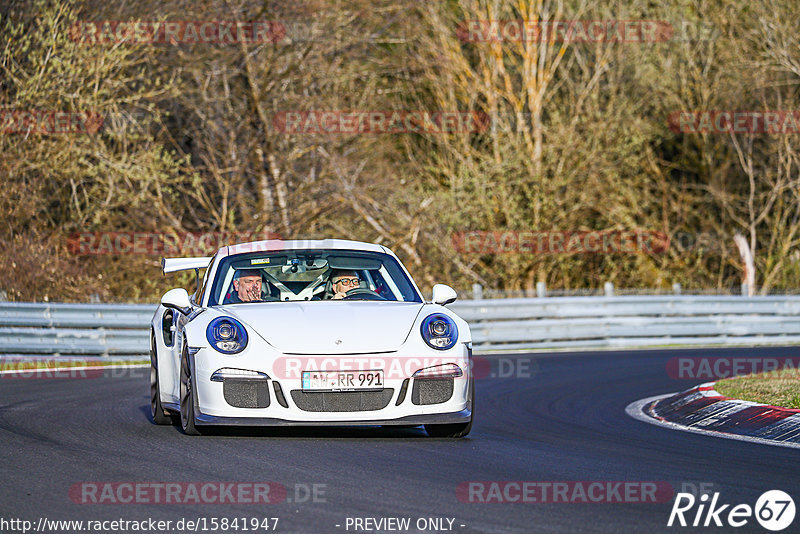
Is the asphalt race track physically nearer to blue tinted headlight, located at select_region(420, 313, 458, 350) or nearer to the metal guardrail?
blue tinted headlight, located at select_region(420, 313, 458, 350)

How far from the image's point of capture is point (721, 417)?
32.0 feet

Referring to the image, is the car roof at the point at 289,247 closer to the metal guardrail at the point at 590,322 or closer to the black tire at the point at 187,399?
the black tire at the point at 187,399

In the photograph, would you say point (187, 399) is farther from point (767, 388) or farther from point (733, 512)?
point (767, 388)

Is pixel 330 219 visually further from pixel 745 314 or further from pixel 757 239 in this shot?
pixel 757 239

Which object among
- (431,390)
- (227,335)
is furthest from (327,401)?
(227,335)

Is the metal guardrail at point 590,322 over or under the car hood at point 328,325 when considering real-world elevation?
under

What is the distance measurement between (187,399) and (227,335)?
0.59 meters

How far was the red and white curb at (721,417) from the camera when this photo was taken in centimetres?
879

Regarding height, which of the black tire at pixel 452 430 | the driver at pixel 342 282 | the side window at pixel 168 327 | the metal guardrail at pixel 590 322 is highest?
the driver at pixel 342 282

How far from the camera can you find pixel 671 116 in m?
31.4

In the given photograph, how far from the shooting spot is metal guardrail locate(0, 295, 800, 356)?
56.4 feet

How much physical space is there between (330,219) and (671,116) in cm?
965

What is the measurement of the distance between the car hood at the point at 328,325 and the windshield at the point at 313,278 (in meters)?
0.42

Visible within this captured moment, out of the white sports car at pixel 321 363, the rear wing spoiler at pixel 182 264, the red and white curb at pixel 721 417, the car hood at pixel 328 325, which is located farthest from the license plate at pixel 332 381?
the red and white curb at pixel 721 417
